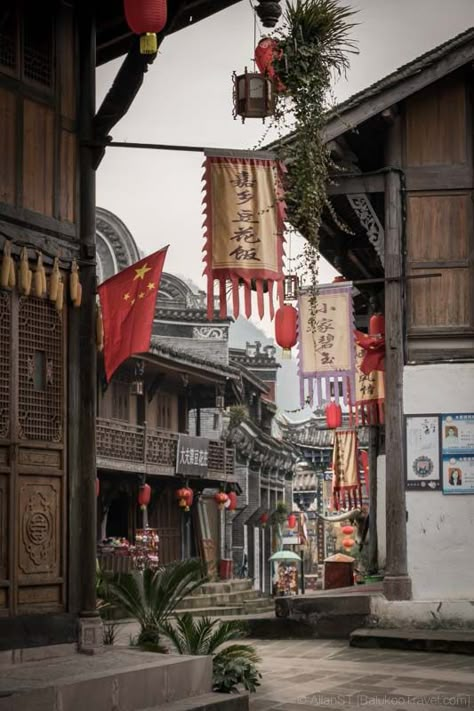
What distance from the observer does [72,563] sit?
1064 centimetres

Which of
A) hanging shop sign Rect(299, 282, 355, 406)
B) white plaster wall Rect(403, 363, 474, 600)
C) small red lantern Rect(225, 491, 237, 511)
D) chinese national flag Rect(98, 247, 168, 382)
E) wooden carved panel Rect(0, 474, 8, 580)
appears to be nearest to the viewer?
wooden carved panel Rect(0, 474, 8, 580)

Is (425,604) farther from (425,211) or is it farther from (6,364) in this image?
(6,364)

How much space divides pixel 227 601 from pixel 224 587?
0.99 metres

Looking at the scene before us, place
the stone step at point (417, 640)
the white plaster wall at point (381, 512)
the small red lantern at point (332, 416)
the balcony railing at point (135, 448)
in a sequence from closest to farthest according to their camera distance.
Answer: the stone step at point (417, 640) < the white plaster wall at point (381, 512) < the small red lantern at point (332, 416) < the balcony railing at point (135, 448)

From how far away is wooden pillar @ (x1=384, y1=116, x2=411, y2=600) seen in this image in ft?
50.4

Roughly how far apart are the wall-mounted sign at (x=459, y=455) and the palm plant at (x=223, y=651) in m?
5.42

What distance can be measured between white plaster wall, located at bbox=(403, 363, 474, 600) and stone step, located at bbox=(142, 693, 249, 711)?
232 inches

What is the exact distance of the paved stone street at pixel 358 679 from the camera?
10.4m

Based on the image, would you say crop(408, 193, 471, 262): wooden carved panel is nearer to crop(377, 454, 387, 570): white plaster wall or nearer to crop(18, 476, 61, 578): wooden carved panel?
crop(377, 454, 387, 570): white plaster wall

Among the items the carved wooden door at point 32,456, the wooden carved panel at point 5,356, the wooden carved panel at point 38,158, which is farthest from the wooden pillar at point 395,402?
the wooden carved panel at point 5,356

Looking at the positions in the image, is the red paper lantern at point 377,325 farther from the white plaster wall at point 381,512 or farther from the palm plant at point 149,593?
the palm plant at point 149,593

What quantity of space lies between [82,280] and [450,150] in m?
6.75

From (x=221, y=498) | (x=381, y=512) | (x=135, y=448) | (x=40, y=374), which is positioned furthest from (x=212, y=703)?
(x=221, y=498)

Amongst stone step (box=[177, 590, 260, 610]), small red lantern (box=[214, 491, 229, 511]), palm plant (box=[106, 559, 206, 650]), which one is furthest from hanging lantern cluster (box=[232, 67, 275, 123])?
small red lantern (box=[214, 491, 229, 511])
